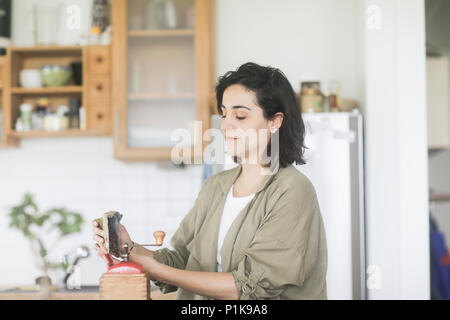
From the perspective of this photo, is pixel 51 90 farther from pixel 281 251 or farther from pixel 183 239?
pixel 281 251

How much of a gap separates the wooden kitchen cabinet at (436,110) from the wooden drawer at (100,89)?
1649 mm

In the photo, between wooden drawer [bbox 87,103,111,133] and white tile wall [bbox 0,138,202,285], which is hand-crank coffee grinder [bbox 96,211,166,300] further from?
white tile wall [bbox 0,138,202,285]

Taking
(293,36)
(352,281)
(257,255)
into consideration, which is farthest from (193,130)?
(257,255)

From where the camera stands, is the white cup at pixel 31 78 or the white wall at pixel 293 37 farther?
the white wall at pixel 293 37

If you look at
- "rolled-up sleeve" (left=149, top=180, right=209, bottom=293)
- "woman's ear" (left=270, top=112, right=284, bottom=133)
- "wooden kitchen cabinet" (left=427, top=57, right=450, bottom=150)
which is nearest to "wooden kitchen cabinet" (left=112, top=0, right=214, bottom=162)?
"wooden kitchen cabinet" (left=427, top=57, right=450, bottom=150)

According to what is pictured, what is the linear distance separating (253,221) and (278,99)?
294 mm

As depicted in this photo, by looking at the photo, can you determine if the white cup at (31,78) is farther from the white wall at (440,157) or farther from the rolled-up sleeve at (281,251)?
the rolled-up sleeve at (281,251)

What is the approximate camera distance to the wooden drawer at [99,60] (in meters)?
2.99

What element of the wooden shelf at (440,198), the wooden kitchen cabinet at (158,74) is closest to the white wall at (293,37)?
the wooden kitchen cabinet at (158,74)

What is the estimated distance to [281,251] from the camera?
1125mm

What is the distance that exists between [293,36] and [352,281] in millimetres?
1450

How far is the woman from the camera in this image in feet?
3.68

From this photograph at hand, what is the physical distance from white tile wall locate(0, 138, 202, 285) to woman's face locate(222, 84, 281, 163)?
6.16ft

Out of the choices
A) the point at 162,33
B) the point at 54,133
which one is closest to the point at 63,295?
the point at 54,133
